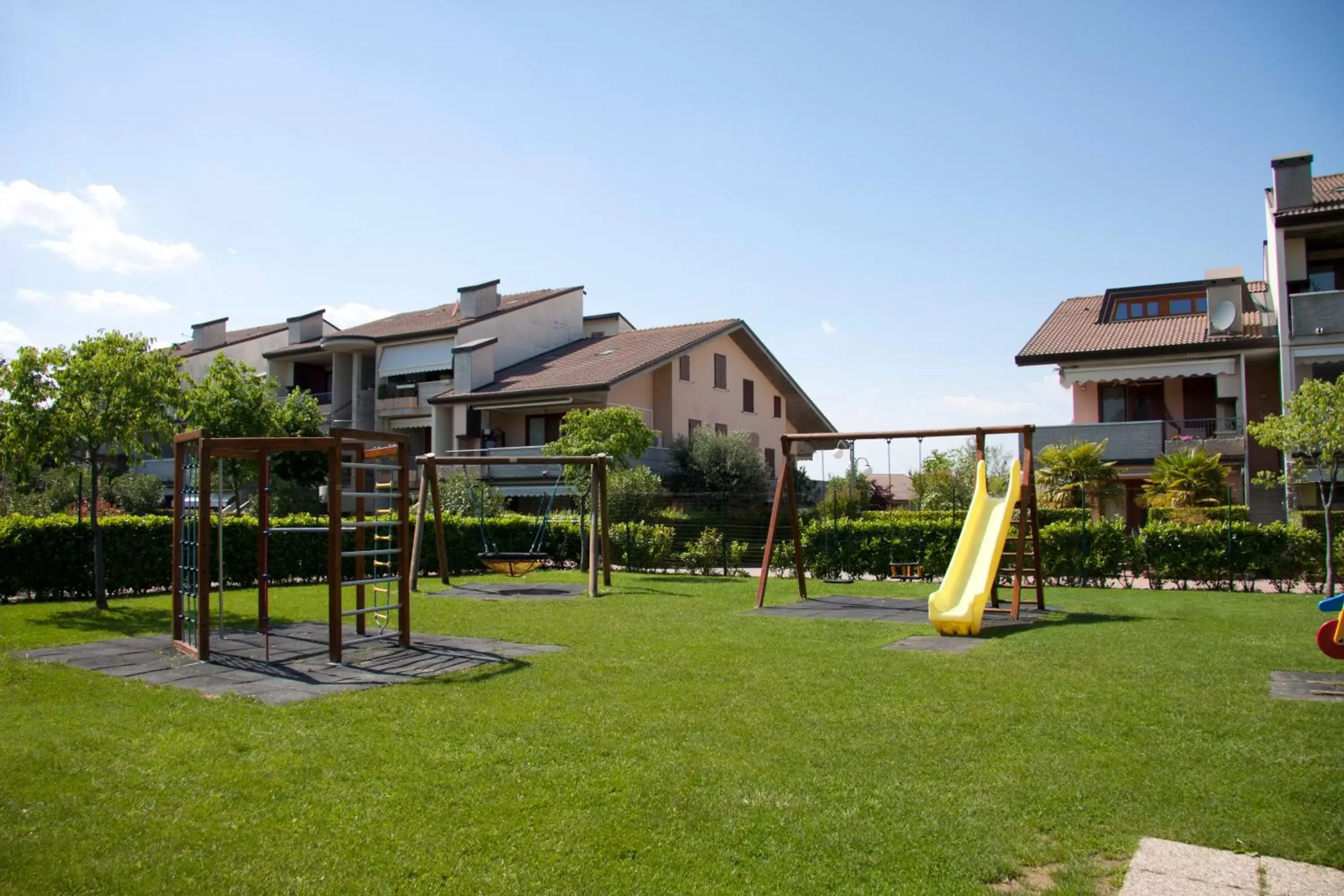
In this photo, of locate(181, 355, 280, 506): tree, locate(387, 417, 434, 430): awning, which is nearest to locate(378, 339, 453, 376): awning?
locate(387, 417, 434, 430): awning

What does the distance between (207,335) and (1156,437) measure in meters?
40.7

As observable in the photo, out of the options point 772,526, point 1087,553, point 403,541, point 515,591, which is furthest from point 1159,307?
point 403,541

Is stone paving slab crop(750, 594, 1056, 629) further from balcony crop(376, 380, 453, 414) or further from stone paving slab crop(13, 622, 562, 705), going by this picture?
balcony crop(376, 380, 453, 414)

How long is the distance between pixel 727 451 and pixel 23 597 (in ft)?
64.5

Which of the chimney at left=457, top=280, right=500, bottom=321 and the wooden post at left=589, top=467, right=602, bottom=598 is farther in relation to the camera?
the chimney at left=457, top=280, right=500, bottom=321

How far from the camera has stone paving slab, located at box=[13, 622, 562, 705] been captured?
8094 millimetres

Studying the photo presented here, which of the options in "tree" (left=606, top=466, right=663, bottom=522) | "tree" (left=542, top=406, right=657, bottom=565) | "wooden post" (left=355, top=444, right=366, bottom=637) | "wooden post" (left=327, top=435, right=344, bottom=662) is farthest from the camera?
"tree" (left=542, top=406, right=657, bottom=565)

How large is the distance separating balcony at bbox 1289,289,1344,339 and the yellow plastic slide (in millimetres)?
16281

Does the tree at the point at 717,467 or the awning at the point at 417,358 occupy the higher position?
the awning at the point at 417,358

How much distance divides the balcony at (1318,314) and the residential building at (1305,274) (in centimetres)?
1

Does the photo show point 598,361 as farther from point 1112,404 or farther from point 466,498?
point 1112,404

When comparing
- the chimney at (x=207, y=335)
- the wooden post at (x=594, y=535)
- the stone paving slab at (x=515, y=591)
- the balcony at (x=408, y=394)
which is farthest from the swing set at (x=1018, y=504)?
the chimney at (x=207, y=335)

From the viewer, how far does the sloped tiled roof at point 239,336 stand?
141ft

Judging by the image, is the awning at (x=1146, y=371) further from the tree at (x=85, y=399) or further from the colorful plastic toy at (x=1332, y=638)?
the tree at (x=85, y=399)
